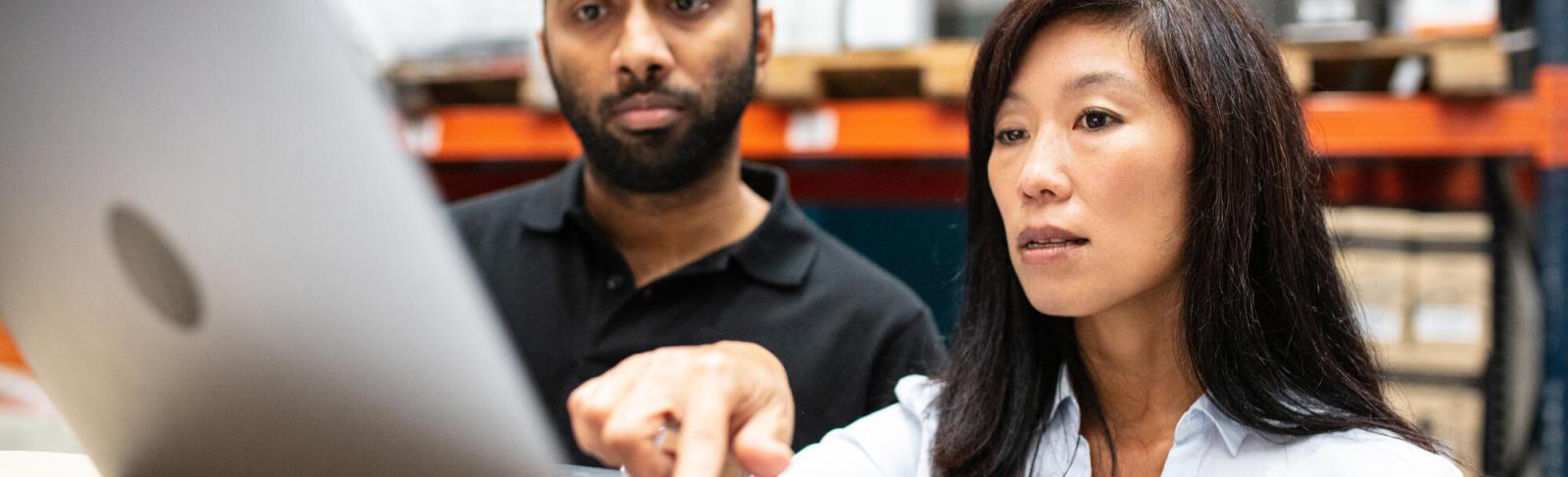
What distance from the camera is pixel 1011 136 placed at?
118 cm

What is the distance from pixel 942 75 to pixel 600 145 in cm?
113

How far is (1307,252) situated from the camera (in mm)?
1158

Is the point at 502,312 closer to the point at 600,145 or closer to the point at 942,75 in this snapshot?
the point at 600,145

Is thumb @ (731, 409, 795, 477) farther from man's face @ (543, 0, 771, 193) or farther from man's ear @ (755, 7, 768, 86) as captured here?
man's ear @ (755, 7, 768, 86)

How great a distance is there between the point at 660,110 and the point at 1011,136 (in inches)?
20.1

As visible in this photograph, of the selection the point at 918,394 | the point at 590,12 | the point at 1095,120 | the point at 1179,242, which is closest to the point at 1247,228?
the point at 1179,242

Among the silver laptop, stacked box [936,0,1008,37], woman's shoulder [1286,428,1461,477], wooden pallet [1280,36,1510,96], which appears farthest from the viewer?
stacked box [936,0,1008,37]

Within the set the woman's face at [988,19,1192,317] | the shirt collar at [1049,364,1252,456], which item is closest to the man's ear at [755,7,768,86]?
the woman's face at [988,19,1192,317]

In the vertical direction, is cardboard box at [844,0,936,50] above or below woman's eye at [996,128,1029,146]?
above

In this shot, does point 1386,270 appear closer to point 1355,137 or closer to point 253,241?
point 1355,137

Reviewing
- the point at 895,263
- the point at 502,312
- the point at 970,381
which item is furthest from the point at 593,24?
the point at 895,263

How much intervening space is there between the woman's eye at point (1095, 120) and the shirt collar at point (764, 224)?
564 mm

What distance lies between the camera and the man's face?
4.94 ft

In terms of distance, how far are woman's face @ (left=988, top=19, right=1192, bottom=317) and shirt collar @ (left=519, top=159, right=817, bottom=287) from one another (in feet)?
1.71
